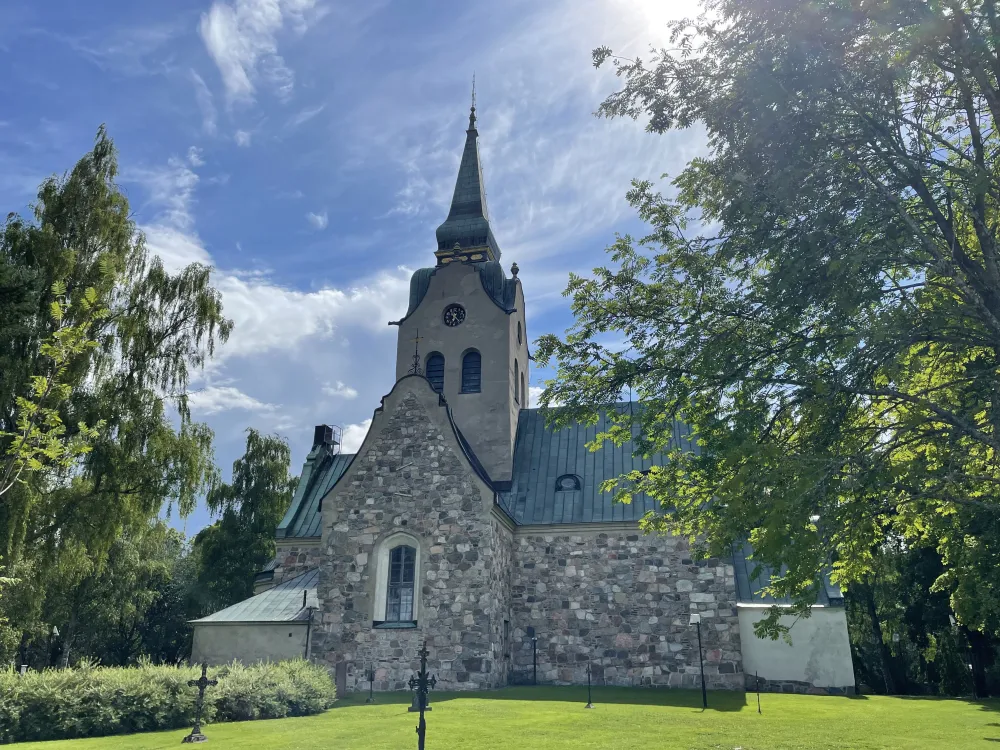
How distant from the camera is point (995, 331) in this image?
25.7ft

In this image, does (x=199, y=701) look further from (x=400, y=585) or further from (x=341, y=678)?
(x=400, y=585)

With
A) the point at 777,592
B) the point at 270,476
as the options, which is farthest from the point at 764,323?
the point at 270,476

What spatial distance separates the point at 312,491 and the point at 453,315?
8.34 meters

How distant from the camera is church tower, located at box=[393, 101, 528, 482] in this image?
24906 millimetres

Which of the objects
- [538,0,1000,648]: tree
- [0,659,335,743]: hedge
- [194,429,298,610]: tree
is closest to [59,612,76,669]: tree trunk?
[194,429,298,610]: tree

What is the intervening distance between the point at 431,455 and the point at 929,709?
46.3 feet

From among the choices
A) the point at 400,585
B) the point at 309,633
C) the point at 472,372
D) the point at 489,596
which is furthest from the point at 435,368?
the point at 309,633

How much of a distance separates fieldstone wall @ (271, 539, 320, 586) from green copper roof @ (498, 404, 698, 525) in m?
6.53

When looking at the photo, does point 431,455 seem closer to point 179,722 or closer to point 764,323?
point 179,722

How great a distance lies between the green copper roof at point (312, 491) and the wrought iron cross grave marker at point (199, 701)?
10577 millimetres

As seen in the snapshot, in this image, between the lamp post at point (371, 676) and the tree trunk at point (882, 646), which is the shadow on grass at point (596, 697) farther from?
the tree trunk at point (882, 646)

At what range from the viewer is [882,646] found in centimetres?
3175

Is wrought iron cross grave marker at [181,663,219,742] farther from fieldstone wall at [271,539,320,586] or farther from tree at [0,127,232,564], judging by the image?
fieldstone wall at [271,539,320,586]

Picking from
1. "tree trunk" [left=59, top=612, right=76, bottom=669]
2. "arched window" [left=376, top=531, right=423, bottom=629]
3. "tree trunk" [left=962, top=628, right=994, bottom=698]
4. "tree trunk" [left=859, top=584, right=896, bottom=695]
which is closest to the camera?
"arched window" [left=376, top=531, right=423, bottom=629]
